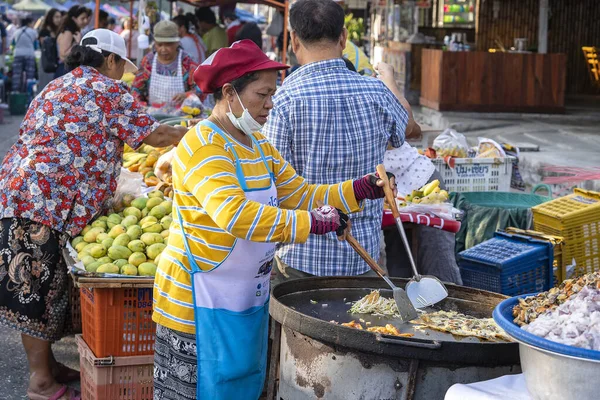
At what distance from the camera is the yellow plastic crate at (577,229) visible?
6.43 m

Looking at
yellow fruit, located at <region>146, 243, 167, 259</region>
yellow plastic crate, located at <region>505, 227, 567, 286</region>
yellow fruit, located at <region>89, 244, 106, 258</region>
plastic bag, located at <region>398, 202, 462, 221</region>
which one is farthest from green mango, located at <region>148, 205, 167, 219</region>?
yellow plastic crate, located at <region>505, 227, 567, 286</region>

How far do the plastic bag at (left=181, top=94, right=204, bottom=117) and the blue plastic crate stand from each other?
13.0ft

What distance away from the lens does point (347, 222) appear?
341cm

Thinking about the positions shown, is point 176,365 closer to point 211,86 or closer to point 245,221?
point 245,221

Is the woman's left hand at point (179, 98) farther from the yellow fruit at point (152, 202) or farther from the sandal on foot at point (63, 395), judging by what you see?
the sandal on foot at point (63, 395)

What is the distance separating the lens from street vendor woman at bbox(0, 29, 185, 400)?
4883mm

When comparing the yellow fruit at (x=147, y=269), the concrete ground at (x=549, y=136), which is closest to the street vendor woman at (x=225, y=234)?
the yellow fruit at (x=147, y=269)

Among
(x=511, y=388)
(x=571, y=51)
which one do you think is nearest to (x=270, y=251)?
(x=511, y=388)

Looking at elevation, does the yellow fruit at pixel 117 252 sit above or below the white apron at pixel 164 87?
below

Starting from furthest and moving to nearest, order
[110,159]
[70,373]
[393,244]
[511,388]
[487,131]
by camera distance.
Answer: [487,131]
[393,244]
[70,373]
[110,159]
[511,388]

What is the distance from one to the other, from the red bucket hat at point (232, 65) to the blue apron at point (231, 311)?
18 centimetres

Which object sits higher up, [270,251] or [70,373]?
[270,251]

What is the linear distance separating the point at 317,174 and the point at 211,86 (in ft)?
3.22

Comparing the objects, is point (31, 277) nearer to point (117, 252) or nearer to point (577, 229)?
point (117, 252)
